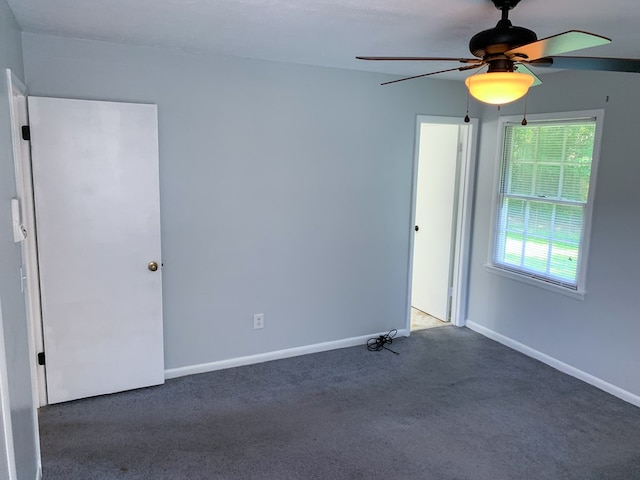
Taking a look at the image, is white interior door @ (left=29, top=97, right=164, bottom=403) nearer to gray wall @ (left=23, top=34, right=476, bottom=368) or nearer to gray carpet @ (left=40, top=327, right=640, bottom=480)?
gray wall @ (left=23, top=34, right=476, bottom=368)

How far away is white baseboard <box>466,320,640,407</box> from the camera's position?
3.34 meters

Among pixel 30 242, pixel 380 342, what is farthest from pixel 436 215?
pixel 30 242

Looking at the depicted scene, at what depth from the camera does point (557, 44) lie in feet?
5.38

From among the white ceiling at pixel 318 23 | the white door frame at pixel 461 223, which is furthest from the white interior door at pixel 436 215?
the white ceiling at pixel 318 23

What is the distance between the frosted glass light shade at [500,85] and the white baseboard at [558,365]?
2.61m

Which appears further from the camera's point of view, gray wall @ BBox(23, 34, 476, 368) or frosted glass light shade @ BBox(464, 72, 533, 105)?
gray wall @ BBox(23, 34, 476, 368)

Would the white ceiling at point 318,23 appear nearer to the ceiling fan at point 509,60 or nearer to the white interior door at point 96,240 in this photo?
the ceiling fan at point 509,60

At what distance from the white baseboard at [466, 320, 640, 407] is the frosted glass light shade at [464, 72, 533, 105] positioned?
2.61 m

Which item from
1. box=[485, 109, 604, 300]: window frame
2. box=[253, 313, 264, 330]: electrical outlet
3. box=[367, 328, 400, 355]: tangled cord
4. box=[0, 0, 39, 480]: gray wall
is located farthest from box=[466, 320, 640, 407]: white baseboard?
box=[0, 0, 39, 480]: gray wall

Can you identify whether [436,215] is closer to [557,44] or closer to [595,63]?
[595,63]

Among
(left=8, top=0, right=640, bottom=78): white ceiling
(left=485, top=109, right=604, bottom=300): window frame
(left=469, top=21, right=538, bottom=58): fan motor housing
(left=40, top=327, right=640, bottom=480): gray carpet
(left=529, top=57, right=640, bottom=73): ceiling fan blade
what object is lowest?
Answer: (left=40, top=327, right=640, bottom=480): gray carpet

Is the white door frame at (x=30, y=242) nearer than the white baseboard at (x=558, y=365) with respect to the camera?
Yes

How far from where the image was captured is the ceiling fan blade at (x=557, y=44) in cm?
153

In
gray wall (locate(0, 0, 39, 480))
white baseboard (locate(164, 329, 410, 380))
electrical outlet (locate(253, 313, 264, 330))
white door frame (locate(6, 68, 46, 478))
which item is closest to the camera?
gray wall (locate(0, 0, 39, 480))
